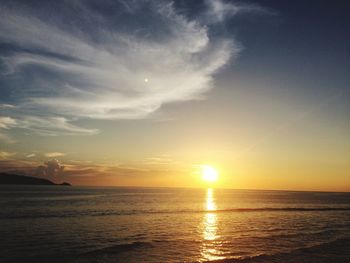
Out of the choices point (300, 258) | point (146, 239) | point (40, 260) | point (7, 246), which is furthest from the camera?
point (146, 239)

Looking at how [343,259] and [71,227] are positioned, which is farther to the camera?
[71,227]

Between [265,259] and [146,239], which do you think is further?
[146,239]

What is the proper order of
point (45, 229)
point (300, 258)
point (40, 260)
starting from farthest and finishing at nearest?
1. point (45, 229)
2. point (300, 258)
3. point (40, 260)

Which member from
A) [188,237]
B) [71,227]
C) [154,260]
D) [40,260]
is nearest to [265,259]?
[154,260]

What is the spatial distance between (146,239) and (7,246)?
43.1ft

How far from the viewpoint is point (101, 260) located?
23766mm

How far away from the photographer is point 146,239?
107 ft

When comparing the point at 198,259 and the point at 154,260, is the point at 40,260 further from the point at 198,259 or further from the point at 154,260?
the point at 198,259

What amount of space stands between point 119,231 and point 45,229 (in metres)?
8.95

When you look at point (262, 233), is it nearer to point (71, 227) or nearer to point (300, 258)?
point (300, 258)

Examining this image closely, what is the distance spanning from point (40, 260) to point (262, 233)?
2588 centimetres

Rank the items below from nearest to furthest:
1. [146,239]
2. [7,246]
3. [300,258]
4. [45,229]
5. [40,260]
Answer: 1. [40,260]
2. [300,258]
3. [7,246]
4. [146,239]
5. [45,229]

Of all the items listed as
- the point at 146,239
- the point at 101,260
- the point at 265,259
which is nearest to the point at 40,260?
the point at 101,260

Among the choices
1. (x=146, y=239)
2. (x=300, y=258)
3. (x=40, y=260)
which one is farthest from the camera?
(x=146, y=239)
